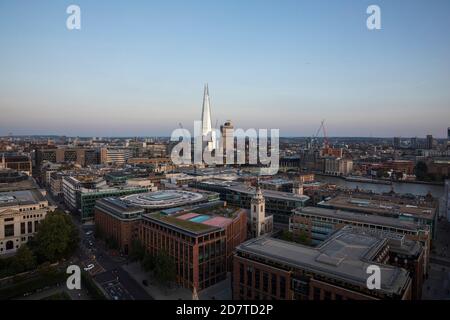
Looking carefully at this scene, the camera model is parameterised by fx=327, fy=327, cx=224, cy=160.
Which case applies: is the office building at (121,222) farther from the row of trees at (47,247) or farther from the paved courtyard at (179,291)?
the paved courtyard at (179,291)

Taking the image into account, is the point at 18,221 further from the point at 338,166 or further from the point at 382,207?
the point at 338,166

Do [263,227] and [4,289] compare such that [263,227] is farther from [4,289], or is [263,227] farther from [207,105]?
[207,105]

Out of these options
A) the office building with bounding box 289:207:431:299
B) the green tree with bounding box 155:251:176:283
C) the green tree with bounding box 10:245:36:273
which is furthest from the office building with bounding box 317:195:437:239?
the green tree with bounding box 10:245:36:273

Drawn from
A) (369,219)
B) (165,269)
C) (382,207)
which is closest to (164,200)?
(165,269)

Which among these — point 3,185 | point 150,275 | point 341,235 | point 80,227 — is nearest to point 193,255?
point 150,275

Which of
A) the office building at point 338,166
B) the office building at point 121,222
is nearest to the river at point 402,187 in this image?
the office building at point 338,166

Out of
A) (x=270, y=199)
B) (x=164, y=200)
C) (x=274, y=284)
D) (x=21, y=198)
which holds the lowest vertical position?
(x=274, y=284)

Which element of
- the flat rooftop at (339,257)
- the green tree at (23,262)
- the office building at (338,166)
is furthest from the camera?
the office building at (338,166)
